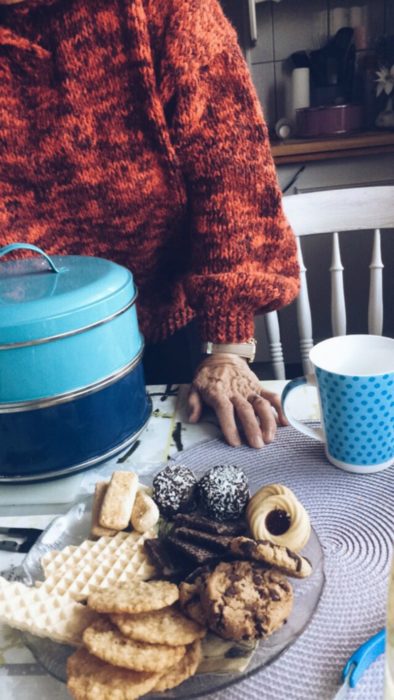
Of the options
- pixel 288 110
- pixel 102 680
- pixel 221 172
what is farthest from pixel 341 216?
pixel 288 110

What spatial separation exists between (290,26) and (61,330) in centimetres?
193

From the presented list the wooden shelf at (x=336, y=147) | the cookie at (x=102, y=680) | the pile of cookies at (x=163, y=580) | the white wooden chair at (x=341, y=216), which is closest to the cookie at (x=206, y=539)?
the pile of cookies at (x=163, y=580)

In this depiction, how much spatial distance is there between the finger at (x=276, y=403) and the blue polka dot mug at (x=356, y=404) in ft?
0.15

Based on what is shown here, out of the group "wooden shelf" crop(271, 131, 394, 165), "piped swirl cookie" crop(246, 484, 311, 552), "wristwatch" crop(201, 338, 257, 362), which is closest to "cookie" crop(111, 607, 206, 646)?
"piped swirl cookie" crop(246, 484, 311, 552)

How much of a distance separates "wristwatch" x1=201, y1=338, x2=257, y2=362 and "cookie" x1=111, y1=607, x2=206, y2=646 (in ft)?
1.43

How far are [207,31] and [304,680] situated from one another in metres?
0.73

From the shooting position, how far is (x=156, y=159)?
0.76 meters

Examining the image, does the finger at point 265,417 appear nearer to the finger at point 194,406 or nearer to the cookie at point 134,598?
the finger at point 194,406

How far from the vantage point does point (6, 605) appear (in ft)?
1.34

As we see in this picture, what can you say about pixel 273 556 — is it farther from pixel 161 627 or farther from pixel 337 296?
pixel 337 296

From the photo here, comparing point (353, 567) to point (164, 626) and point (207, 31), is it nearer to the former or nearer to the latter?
point (164, 626)

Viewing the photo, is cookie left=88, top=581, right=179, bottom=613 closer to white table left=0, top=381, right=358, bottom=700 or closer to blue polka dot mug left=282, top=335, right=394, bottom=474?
white table left=0, top=381, right=358, bottom=700

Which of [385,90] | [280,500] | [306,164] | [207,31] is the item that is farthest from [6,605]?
[385,90]

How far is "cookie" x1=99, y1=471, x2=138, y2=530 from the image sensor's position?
500mm
